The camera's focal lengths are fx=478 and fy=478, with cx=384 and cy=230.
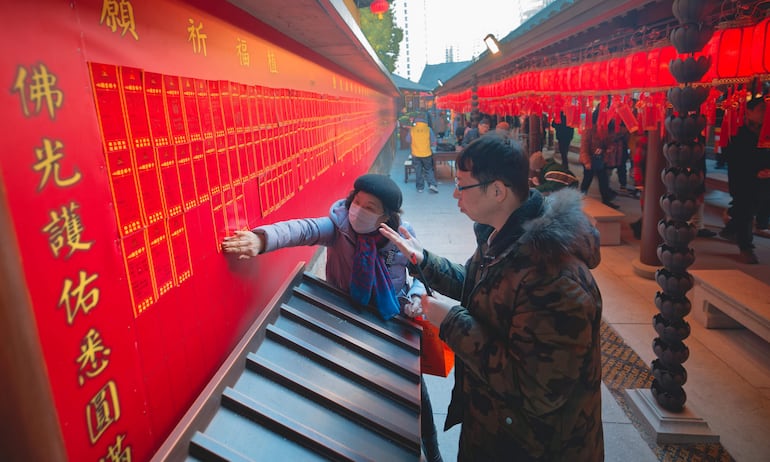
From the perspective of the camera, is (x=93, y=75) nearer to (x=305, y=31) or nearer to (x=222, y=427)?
(x=222, y=427)

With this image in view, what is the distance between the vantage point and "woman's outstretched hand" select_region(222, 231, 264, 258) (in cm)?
222

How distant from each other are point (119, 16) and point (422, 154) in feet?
36.9

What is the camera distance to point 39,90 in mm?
1089

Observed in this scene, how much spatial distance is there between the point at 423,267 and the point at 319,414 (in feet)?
2.47

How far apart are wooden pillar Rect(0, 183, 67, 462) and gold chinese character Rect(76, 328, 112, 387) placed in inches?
22.7

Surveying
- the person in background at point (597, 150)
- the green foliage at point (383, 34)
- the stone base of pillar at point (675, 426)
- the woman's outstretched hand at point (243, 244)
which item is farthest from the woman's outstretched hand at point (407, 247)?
the green foliage at point (383, 34)

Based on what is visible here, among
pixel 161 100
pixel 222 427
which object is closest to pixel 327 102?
pixel 161 100

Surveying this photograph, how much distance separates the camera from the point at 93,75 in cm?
129

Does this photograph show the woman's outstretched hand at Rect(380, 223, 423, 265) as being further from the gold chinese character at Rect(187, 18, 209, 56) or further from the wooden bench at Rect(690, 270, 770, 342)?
the wooden bench at Rect(690, 270, 770, 342)

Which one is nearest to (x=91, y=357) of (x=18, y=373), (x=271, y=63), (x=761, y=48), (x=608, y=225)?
(x=18, y=373)

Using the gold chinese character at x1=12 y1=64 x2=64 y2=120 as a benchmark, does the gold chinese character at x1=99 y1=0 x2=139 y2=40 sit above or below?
above

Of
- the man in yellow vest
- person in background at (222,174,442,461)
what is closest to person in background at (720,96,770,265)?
person in background at (222,174,442,461)

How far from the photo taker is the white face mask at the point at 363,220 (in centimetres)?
252

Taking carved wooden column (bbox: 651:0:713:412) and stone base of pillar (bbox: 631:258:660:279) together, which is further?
stone base of pillar (bbox: 631:258:660:279)
